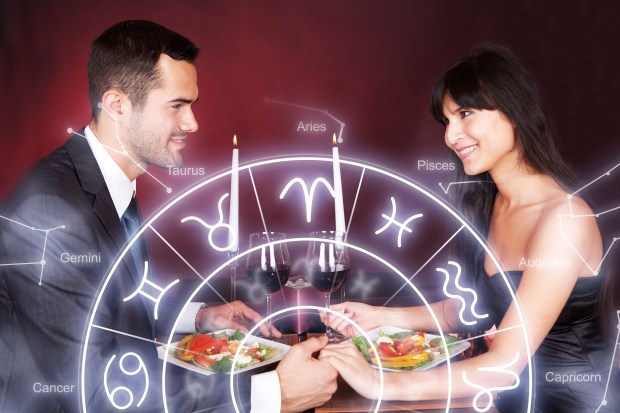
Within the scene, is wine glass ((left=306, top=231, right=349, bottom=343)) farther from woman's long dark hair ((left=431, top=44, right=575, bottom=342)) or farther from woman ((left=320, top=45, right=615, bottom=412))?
woman's long dark hair ((left=431, top=44, right=575, bottom=342))

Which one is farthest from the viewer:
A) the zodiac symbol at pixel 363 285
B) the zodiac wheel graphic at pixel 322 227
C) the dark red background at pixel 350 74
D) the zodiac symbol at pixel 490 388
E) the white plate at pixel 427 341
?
the dark red background at pixel 350 74

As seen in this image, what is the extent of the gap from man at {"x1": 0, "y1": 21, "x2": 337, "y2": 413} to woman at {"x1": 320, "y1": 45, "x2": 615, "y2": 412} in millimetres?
397

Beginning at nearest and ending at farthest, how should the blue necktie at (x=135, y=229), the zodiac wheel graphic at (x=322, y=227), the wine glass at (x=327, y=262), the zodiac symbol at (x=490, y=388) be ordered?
the zodiac symbol at (x=490, y=388) → the wine glass at (x=327, y=262) → the blue necktie at (x=135, y=229) → the zodiac wheel graphic at (x=322, y=227)

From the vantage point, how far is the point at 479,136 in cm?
171

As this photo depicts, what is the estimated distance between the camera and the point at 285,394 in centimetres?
118

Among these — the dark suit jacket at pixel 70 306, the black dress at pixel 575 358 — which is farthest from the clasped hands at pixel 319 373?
the black dress at pixel 575 358

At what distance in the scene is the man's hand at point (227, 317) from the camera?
5.19 ft

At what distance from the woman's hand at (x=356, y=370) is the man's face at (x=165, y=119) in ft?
2.54

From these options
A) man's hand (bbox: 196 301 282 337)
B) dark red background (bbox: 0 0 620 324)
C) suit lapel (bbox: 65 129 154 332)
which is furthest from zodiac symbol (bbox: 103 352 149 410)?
dark red background (bbox: 0 0 620 324)

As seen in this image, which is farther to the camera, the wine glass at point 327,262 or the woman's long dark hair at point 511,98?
the woman's long dark hair at point 511,98

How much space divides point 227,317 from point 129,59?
2.36ft

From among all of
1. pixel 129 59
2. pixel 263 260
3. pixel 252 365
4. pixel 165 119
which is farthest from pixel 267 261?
pixel 129 59

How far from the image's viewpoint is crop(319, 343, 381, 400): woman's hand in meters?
1.19

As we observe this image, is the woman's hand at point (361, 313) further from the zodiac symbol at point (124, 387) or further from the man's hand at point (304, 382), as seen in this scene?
the zodiac symbol at point (124, 387)
